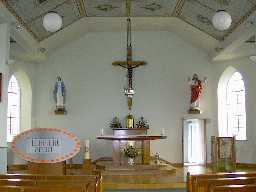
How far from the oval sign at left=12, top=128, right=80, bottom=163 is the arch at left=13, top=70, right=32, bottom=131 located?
10065mm

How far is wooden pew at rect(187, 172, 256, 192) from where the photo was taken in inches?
143

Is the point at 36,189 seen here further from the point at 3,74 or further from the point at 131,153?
the point at 131,153

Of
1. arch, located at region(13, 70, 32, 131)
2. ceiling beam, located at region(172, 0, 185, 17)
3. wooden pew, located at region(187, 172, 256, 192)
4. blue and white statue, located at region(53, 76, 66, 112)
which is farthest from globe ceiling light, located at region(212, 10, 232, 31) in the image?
arch, located at region(13, 70, 32, 131)

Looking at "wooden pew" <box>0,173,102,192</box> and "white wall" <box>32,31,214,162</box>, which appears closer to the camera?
"wooden pew" <box>0,173,102,192</box>

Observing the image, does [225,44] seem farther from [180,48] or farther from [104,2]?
[104,2]

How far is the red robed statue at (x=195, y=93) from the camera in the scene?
49.3 feet

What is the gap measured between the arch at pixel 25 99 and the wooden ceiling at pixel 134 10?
1.77 metres

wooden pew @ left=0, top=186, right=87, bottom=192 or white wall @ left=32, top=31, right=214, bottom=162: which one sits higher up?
white wall @ left=32, top=31, right=214, bottom=162

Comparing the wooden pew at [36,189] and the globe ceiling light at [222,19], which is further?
the globe ceiling light at [222,19]

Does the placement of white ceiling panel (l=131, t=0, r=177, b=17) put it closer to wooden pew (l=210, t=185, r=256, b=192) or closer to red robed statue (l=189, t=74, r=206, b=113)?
red robed statue (l=189, t=74, r=206, b=113)

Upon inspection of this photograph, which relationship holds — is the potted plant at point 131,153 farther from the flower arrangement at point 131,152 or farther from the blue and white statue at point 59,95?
the blue and white statue at point 59,95

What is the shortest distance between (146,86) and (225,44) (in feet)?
10.6

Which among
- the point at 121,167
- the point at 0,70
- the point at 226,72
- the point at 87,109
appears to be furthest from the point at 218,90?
the point at 0,70

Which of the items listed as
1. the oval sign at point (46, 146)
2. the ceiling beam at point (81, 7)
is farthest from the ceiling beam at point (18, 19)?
the oval sign at point (46, 146)
